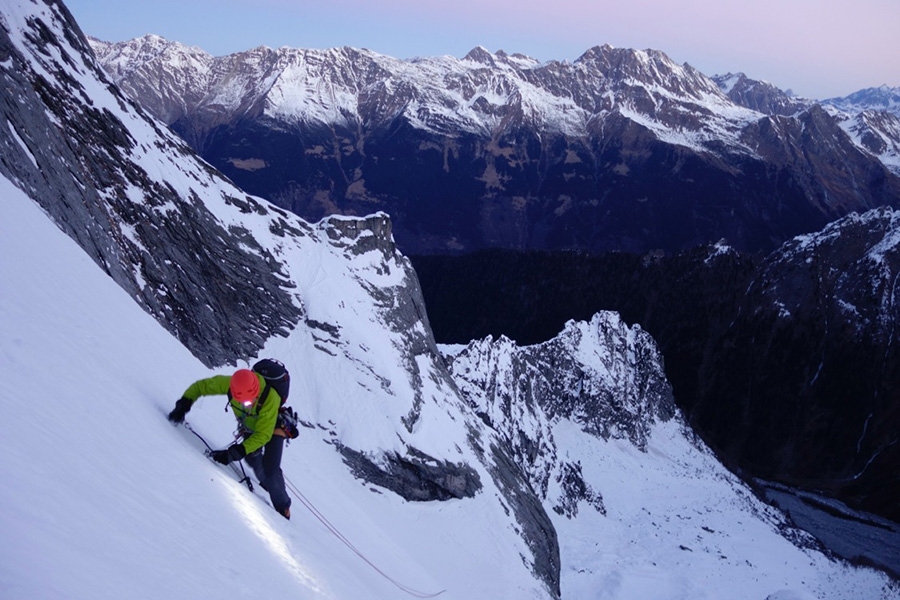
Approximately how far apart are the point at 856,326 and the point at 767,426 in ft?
89.9

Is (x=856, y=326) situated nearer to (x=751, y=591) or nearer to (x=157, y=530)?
(x=751, y=591)

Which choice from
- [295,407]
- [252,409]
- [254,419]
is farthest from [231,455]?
[295,407]

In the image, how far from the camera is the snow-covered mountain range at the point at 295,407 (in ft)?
22.8

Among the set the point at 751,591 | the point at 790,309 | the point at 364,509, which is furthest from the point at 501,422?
the point at 790,309

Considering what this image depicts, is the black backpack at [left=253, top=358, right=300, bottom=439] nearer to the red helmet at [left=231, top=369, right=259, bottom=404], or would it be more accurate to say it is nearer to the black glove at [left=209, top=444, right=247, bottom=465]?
the red helmet at [left=231, top=369, right=259, bottom=404]

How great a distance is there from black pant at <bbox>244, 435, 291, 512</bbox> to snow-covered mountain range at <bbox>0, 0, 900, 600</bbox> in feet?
1.33

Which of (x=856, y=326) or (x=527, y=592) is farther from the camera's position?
(x=856, y=326)

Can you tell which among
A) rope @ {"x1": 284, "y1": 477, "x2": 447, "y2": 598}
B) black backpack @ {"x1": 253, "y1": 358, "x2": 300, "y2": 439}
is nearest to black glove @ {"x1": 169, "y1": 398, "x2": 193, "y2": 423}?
black backpack @ {"x1": 253, "y1": 358, "x2": 300, "y2": 439}

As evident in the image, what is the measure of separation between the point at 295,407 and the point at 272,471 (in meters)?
14.8

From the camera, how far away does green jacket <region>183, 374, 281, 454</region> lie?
1077 cm

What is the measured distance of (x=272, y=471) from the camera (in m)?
11.6

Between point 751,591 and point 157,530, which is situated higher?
point 751,591

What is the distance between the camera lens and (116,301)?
45.5 ft

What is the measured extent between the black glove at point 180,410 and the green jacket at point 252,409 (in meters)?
0.09
